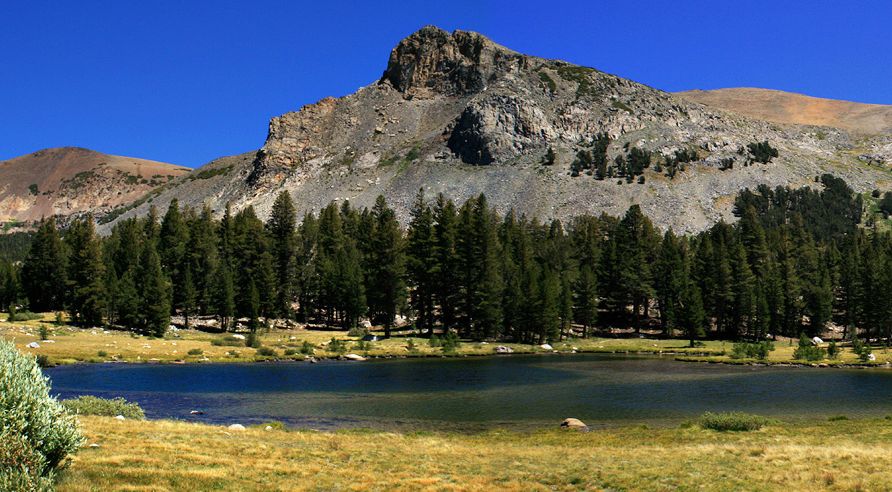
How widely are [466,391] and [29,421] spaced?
38927 millimetres

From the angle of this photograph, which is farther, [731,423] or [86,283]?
[86,283]

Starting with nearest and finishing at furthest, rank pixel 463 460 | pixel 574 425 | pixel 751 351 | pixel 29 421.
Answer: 1. pixel 29 421
2. pixel 463 460
3. pixel 574 425
4. pixel 751 351

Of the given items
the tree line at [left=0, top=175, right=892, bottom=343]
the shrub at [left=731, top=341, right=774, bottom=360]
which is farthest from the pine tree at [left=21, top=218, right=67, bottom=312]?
the shrub at [left=731, top=341, right=774, bottom=360]

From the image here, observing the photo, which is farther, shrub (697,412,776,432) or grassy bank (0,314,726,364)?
grassy bank (0,314,726,364)

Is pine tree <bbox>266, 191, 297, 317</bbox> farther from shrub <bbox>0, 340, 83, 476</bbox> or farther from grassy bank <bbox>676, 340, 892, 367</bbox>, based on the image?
shrub <bbox>0, 340, 83, 476</bbox>

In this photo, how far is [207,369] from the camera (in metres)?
60.7

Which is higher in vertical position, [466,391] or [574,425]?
[574,425]

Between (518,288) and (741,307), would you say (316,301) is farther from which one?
(741,307)

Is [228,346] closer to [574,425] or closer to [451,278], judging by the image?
[451,278]

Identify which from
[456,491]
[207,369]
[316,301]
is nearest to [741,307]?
[316,301]

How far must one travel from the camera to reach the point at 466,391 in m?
50.3

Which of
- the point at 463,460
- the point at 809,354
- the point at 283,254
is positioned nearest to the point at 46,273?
the point at 283,254

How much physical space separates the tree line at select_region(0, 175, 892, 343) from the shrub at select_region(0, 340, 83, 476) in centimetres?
7705

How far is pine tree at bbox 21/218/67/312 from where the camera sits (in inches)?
4264
